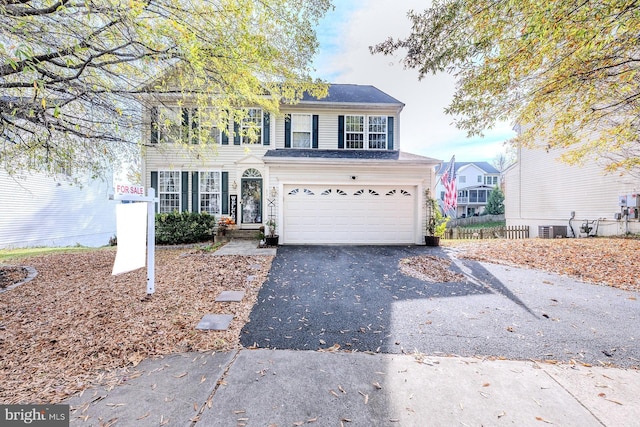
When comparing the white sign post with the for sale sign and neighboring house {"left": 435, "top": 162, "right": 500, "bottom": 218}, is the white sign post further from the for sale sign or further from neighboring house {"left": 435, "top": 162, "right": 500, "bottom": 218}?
neighboring house {"left": 435, "top": 162, "right": 500, "bottom": 218}

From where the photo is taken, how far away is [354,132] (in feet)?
37.6

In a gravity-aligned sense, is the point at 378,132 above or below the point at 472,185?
below

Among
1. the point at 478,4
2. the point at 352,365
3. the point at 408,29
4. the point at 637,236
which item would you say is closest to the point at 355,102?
the point at 408,29

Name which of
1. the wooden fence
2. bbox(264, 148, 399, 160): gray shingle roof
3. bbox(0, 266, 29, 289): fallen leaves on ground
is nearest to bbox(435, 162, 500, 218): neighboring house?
the wooden fence

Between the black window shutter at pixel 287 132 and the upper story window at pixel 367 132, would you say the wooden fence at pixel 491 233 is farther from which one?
the black window shutter at pixel 287 132

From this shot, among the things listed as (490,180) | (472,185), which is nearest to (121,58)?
(472,185)

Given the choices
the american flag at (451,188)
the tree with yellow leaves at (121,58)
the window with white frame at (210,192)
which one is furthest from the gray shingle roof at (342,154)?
the american flag at (451,188)

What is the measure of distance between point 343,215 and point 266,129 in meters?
5.30

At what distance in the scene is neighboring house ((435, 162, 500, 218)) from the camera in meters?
32.7

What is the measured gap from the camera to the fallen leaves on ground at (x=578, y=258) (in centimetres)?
543

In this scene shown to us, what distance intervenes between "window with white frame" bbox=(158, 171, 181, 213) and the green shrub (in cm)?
134

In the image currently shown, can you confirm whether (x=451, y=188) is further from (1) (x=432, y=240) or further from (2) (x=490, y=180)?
(2) (x=490, y=180)

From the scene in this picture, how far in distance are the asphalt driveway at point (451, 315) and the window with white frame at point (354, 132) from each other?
6995mm

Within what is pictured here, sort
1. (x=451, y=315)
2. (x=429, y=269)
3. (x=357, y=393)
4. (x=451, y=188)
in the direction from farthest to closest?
(x=451, y=188) → (x=429, y=269) → (x=451, y=315) → (x=357, y=393)
